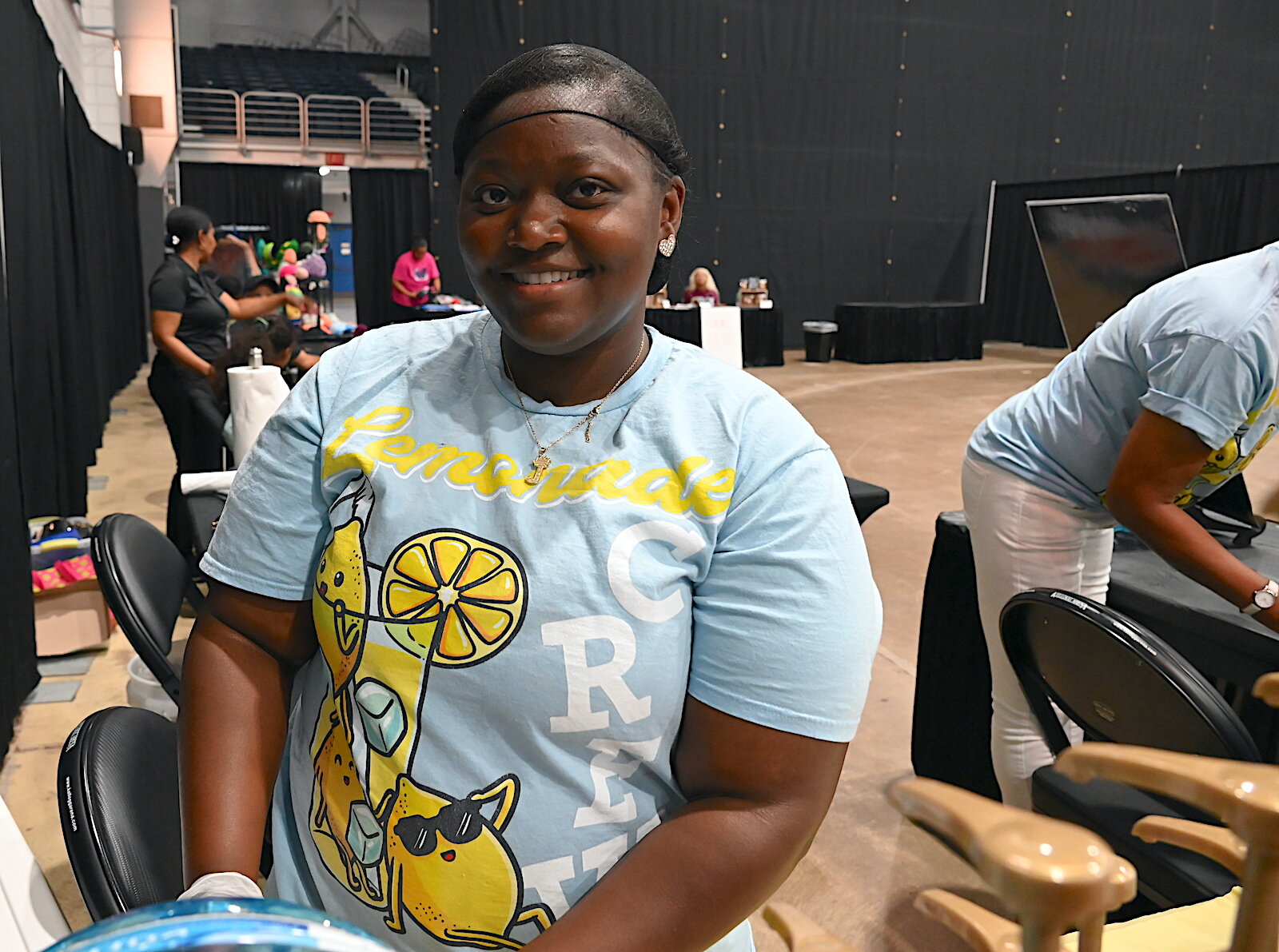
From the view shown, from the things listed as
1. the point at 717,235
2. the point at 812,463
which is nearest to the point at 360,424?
the point at 812,463

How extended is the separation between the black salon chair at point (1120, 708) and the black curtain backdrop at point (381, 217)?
16.0 metres

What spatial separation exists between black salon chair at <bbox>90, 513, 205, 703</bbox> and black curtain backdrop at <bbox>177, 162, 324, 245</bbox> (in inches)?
662

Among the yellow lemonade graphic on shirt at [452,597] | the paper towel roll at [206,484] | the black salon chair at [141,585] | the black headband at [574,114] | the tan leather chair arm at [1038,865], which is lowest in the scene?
the paper towel roll at [206,484]

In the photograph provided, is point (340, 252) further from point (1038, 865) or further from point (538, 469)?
point (1038, 865)

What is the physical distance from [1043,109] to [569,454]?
51.0ft

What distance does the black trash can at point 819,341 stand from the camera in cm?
1179

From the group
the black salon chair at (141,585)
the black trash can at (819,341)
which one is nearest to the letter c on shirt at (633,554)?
the black salon chair at (141,585)

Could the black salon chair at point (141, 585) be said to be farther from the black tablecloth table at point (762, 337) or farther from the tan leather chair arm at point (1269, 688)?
the black tablecloth table at point (762, 337)

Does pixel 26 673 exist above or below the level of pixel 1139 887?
below

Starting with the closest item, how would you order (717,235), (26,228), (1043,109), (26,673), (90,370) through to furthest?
1. (26,673)
2. (26,228)
3. (90,370)
4. (717,235)
5. (1043,109)

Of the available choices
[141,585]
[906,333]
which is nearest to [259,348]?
[141,585]

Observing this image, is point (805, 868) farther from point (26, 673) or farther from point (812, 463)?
point (26, 673)

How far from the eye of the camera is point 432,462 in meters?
0.88

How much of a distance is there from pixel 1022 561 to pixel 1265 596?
1.37ft
